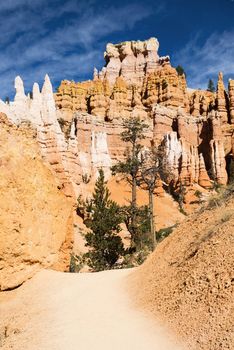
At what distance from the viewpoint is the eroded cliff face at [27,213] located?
12844 mm

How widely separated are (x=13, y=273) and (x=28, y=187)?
3.01 meters

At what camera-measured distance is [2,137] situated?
14047 millimetres

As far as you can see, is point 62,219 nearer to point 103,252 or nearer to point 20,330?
point 20,330

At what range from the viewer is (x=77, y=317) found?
917 centimetres

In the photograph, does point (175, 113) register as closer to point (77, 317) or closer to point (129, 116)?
point (129, 116)

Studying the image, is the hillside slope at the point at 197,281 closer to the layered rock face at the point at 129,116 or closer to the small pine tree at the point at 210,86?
the layered rock face at the point at 129,116

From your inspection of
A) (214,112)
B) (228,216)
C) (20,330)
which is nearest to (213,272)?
(228,216)

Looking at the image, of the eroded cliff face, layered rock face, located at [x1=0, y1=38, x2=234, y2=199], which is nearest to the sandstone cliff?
layered rock face, located at [x1=0, y1=38, x2=234, y2=199]

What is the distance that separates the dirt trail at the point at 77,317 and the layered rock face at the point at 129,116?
32558 millimetres

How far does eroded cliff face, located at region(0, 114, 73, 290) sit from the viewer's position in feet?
42.1

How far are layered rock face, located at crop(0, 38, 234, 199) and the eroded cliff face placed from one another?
3001 cm

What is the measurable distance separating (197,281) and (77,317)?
9.73ft

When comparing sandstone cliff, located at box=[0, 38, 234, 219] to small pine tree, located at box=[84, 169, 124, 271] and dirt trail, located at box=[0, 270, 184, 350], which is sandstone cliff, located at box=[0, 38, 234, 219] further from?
dirt trail, located at box=[0, 270, 184, 350]

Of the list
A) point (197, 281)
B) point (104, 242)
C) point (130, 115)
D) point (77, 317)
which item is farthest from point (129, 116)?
point (197, 281)
